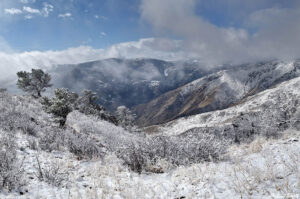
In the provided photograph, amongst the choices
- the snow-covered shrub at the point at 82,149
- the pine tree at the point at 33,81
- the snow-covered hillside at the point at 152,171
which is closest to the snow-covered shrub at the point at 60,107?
the snow-covered hillside at the point at 152,171

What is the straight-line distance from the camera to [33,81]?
41156mm

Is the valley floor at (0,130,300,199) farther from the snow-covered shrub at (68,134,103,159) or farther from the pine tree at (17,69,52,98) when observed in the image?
the pine tree at (17,69,52,98)

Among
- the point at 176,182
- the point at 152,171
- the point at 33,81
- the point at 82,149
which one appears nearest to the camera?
the point at 176,182

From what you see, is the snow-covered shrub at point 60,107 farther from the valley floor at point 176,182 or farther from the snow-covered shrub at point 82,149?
the valley floor at point 176,182

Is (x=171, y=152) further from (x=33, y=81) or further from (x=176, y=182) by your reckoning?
(x=33, y=81)

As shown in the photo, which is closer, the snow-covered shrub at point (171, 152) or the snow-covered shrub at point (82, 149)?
the snow-covered shrub at point (171, 152)

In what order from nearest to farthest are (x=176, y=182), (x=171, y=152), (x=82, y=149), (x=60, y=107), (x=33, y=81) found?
(x=176, y=182)
(x=171, y=152)
(x=82, y=149)
(x=60, y=107)
(x=33, y=81)

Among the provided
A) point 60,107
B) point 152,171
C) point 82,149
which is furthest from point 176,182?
point 60,107

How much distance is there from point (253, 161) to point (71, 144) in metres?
7.04

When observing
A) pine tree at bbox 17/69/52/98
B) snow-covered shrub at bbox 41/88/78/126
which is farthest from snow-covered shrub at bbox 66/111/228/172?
pine tree at bbox 17/69/52/98

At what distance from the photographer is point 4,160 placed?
4.81m

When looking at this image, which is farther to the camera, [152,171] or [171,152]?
[171,152]

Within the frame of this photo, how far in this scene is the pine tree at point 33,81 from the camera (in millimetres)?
39906

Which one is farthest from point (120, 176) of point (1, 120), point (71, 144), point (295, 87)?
point (295, 87)
